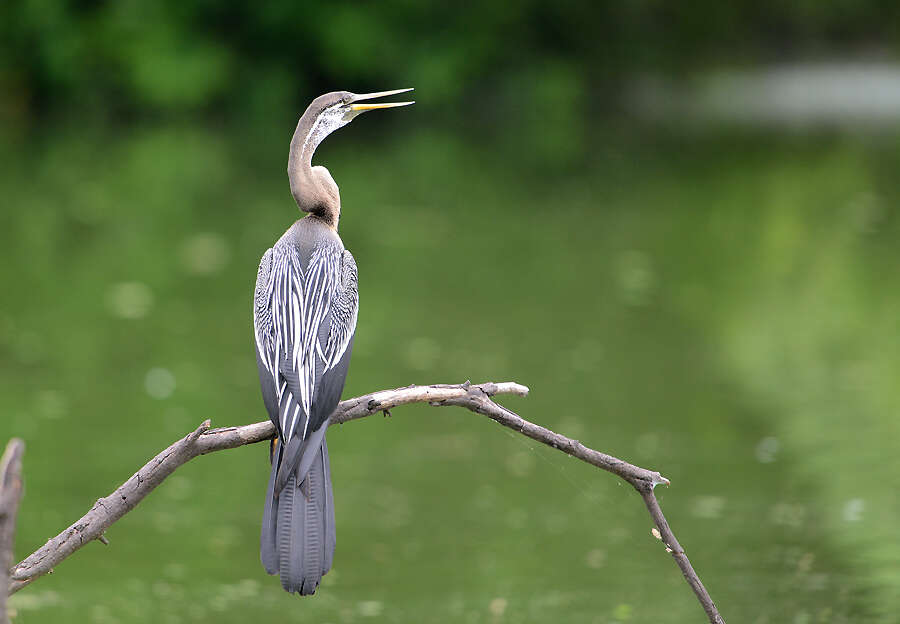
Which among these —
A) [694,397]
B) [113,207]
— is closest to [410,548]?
[694,397]

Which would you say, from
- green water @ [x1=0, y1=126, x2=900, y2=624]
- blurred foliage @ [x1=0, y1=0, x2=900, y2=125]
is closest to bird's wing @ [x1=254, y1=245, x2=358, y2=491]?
green water @ [x1=0, y1=126, x2=900, y2=624]

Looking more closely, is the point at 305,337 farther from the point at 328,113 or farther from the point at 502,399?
the point at 502,399

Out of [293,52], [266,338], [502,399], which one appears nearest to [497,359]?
[502,399]

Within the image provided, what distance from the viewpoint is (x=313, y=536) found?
11.5 ft

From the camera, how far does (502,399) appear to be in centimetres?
964

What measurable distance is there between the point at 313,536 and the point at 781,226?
1404cm

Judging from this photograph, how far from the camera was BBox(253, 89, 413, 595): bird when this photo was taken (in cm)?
351

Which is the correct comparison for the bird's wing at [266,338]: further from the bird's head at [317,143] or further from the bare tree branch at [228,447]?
the bird's head at [317,143]

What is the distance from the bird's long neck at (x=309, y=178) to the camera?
3.96 metres

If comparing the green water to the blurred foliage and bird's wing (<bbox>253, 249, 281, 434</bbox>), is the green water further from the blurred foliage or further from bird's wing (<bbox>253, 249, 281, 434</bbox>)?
the blurred foliage

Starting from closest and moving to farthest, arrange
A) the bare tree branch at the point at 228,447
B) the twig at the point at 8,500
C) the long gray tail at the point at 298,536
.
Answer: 1. the twig at the point at 8,500
2. the long gray tail at the point at 298,536
3. the bare tree branch at the point at 228,447

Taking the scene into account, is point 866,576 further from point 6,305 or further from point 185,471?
point 6,305

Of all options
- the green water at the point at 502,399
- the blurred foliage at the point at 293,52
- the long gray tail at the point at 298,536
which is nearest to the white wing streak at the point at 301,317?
the long gray tail at the point at 298,536

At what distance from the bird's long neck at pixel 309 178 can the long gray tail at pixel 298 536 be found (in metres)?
0.91
